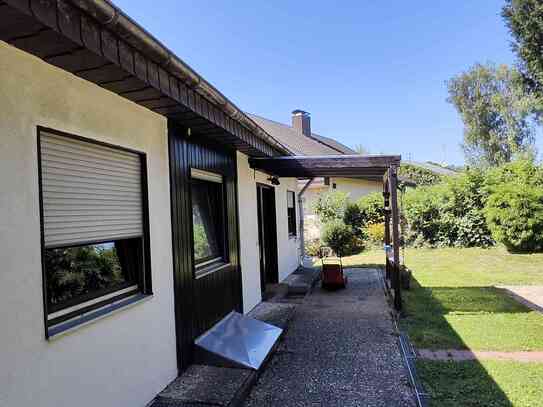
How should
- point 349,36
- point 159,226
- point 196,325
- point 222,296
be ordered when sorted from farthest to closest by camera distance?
point 349,36, point 222,296, point 196,325, point 159,226

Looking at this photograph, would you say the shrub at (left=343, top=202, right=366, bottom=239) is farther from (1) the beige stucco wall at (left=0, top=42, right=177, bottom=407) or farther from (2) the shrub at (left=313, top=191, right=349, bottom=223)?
(1) the beige stucco wall at (left=0, top=42, right=177, bottom=407)

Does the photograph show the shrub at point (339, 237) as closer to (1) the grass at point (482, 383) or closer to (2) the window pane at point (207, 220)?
(2) the window pane at point (207, 220)

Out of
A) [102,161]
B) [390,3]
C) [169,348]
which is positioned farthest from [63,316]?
[390,3]

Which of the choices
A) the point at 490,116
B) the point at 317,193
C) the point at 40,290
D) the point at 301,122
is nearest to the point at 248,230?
the point at 40,290

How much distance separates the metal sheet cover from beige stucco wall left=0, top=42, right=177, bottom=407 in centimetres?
89

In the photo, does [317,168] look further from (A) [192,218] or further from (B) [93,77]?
(B) [93,77]

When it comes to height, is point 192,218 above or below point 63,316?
above

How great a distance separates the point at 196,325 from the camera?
4.72m

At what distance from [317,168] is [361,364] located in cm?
377

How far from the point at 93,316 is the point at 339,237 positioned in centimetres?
1386

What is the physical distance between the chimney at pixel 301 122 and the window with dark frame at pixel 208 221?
18.8 metres

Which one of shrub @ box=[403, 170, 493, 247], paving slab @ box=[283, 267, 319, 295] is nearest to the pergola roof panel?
paving slab @ box=[283, 267, 319, 295]

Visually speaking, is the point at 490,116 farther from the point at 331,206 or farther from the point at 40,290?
the point at 40,290

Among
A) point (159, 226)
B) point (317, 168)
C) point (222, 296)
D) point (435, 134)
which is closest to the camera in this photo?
point (159, 226)
